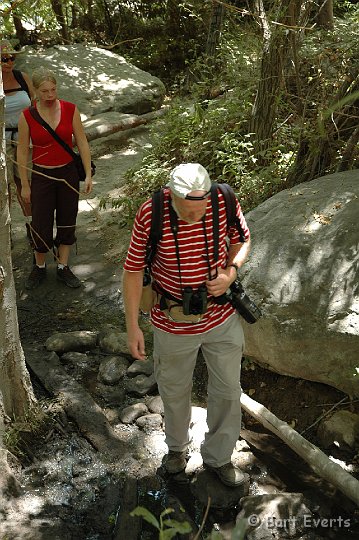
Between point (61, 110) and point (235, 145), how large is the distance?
265 centimetres

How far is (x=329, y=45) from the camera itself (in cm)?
698

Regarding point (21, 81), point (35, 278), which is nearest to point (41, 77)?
point (21, 81)

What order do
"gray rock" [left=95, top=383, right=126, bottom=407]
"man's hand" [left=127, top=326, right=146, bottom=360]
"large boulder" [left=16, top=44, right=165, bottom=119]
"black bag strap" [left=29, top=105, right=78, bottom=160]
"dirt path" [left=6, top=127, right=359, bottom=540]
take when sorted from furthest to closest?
"large boulder" [left=16, top=44, right=165, bottom=119], "black bag strap" [left=29, top=105, right=78, bottom=160], "gray rock" [left=95, top=383, right=126, bottom=407], "dirt path" [left=6, top=127, right=359, bottom=540], "man's hand" [left=127, top=326, right=146, bottom=360]

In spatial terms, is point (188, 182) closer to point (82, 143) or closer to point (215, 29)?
point (82, 143)

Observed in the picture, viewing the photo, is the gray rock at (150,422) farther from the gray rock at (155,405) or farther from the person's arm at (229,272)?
the person's arm at (229,272)

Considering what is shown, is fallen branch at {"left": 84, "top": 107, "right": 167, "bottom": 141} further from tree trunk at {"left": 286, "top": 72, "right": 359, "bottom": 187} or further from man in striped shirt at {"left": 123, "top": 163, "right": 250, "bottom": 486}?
man in striped shirt at {"left": 123, "top": 163, "right": 250, "bottom": 486}

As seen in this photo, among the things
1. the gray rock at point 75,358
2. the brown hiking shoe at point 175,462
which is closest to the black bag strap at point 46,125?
the gray rock at point 75,358

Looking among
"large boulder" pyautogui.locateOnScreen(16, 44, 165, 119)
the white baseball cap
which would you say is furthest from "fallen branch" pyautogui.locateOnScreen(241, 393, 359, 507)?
"large boulder" pyautogui.locateOnScreen(16, 44, 165, 119)

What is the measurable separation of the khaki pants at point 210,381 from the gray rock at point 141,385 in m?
0.90

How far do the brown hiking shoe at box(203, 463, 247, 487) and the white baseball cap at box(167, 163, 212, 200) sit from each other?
1.75 m

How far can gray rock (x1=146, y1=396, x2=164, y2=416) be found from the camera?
174 inches

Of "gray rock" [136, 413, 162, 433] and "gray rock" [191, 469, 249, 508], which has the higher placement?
"gray rock" [191, 469, 249, 508]

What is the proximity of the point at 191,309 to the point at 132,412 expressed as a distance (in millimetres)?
1588

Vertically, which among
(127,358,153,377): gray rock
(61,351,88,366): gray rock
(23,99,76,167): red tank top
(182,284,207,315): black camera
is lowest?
(61,351,88,366): gray rock
